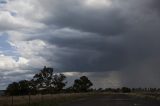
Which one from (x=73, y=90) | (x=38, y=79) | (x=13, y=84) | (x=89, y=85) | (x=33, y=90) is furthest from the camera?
(x=89, y=85)

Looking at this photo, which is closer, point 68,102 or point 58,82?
point 68,102

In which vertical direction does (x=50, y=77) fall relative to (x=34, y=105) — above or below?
above

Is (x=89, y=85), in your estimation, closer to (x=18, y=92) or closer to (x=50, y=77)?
(x=50, y=77)

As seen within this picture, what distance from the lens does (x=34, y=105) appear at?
40844 mm

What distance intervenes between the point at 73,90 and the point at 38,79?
58.0m

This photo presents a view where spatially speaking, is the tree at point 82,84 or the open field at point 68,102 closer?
the open field at point 68,102

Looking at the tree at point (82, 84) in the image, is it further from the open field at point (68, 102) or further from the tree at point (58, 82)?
the open field at point (68, 102)

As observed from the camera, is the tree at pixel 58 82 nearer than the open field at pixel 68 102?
No

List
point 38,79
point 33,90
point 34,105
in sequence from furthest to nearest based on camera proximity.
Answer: point 38,79 → point 33,90 → point 34,105

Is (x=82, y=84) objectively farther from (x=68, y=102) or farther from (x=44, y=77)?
(x=68, y=102)

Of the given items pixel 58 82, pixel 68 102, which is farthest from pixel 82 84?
pixel 68 102

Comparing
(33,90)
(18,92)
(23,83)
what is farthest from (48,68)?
(18,92)

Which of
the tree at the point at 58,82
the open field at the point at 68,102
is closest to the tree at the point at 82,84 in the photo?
the tree at the point at 58,82

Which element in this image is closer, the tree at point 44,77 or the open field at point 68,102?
the open field at point 68,102
